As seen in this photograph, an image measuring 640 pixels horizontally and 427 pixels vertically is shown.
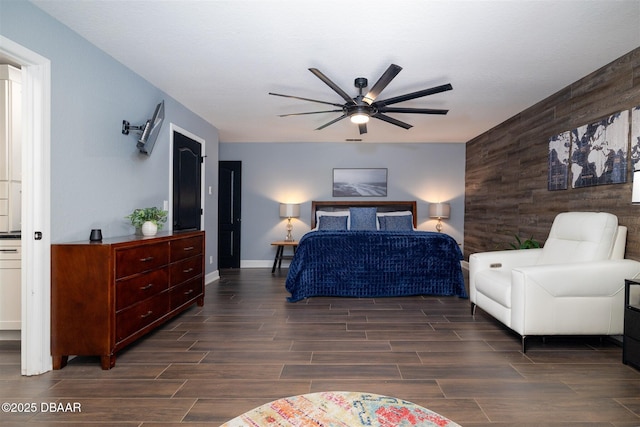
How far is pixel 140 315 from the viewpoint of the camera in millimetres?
2705

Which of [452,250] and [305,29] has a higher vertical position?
[305,29]

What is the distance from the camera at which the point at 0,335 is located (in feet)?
9.45

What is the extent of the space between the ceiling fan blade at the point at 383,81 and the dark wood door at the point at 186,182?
7.65 feet

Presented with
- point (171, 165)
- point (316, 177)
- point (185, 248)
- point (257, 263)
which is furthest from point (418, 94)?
point (257, 263)

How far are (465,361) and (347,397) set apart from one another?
5.27 feet

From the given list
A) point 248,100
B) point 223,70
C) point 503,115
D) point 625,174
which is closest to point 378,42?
point 223,70

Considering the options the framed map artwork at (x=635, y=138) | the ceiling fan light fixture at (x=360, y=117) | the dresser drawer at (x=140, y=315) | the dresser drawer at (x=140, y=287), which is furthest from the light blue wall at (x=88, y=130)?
the framed map artwork at (x=635, y=138)

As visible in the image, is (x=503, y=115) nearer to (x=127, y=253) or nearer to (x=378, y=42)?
(x=378, y=42)

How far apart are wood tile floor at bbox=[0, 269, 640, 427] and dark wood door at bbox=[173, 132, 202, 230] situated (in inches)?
57.4

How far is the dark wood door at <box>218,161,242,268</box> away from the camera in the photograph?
677 centimetres

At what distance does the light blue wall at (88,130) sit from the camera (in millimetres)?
2404

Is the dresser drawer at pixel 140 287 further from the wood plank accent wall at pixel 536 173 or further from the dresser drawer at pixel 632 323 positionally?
the wood plank accent wall at pixel 536 173

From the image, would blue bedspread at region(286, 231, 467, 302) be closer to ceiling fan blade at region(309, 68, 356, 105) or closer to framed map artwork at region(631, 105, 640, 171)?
ceiling fan blade at region(309, 68, 356, 105)

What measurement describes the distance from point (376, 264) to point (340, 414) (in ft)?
11.1
